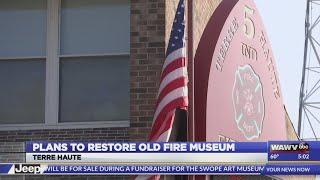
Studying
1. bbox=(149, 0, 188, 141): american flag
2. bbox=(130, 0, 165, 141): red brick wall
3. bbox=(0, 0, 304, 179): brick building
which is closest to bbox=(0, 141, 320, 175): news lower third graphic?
bbox=(149, 0, 188, 141): american flag

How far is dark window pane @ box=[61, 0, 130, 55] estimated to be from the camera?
10633 mm

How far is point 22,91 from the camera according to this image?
10656mm

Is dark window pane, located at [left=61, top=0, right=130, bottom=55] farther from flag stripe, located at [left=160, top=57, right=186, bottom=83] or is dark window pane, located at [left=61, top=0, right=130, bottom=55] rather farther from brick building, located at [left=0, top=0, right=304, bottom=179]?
flag stripe, located at [left=160, top=57, right=186, bottom=83]

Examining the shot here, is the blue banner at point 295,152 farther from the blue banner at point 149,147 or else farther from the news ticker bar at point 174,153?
the blue banner at point 149,147

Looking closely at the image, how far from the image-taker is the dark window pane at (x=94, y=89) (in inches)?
412

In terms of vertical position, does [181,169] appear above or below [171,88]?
below

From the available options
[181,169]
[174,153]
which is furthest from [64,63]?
[181,169]

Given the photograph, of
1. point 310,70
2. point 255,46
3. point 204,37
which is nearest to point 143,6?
point 204,37

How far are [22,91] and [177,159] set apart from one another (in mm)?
3007

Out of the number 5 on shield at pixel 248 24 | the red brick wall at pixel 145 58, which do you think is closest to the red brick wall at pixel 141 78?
the red brick wall at pixel 145 58

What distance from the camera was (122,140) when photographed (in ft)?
33.0

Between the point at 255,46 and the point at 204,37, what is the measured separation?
340 centimetres

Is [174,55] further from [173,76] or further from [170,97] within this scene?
[170,97]

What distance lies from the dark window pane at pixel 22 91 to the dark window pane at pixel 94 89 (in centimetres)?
34
